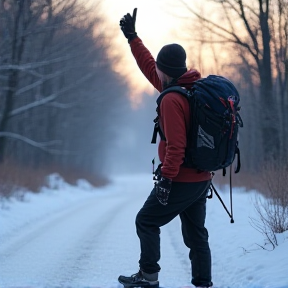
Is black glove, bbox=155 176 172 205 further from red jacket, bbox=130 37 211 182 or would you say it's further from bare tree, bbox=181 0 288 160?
bare tree, bbox=181 0 288 160

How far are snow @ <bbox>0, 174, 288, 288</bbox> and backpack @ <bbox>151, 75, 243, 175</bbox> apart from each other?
1.30 m

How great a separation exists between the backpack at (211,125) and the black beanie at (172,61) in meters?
0.24

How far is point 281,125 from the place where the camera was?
16125 mm

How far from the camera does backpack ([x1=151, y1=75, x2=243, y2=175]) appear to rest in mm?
3805

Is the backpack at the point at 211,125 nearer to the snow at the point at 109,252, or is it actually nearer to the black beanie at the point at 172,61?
the black beanie at the point at 172,61

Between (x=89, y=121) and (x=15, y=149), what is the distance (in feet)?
35.6

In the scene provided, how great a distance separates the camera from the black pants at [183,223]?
4004mm

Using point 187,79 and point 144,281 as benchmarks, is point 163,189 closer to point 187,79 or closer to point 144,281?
point 144,281

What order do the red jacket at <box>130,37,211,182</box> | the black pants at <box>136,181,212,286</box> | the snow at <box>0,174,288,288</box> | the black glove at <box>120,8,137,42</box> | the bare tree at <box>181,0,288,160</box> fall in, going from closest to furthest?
the red jacket at <box>130,37,211,182</box> < the black pants at <box>136,181,212,286</box> < the black glove at <box>120,8,137,42</box> < the snow at <box>0,174,288,288</box> < the bare tree at <box>181,0,288,160</box>

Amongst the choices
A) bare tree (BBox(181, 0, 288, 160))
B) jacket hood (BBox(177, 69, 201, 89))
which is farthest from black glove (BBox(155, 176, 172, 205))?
bare tree (BBox(181, 0, 288, 160))

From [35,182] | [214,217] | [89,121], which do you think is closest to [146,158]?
[89,121]

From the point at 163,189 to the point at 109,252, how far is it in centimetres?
329

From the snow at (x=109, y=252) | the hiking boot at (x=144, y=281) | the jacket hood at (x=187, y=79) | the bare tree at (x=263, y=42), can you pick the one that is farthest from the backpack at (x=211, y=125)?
the bare tree at (x=263, y=42)

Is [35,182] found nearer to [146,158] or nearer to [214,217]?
[214,217]
